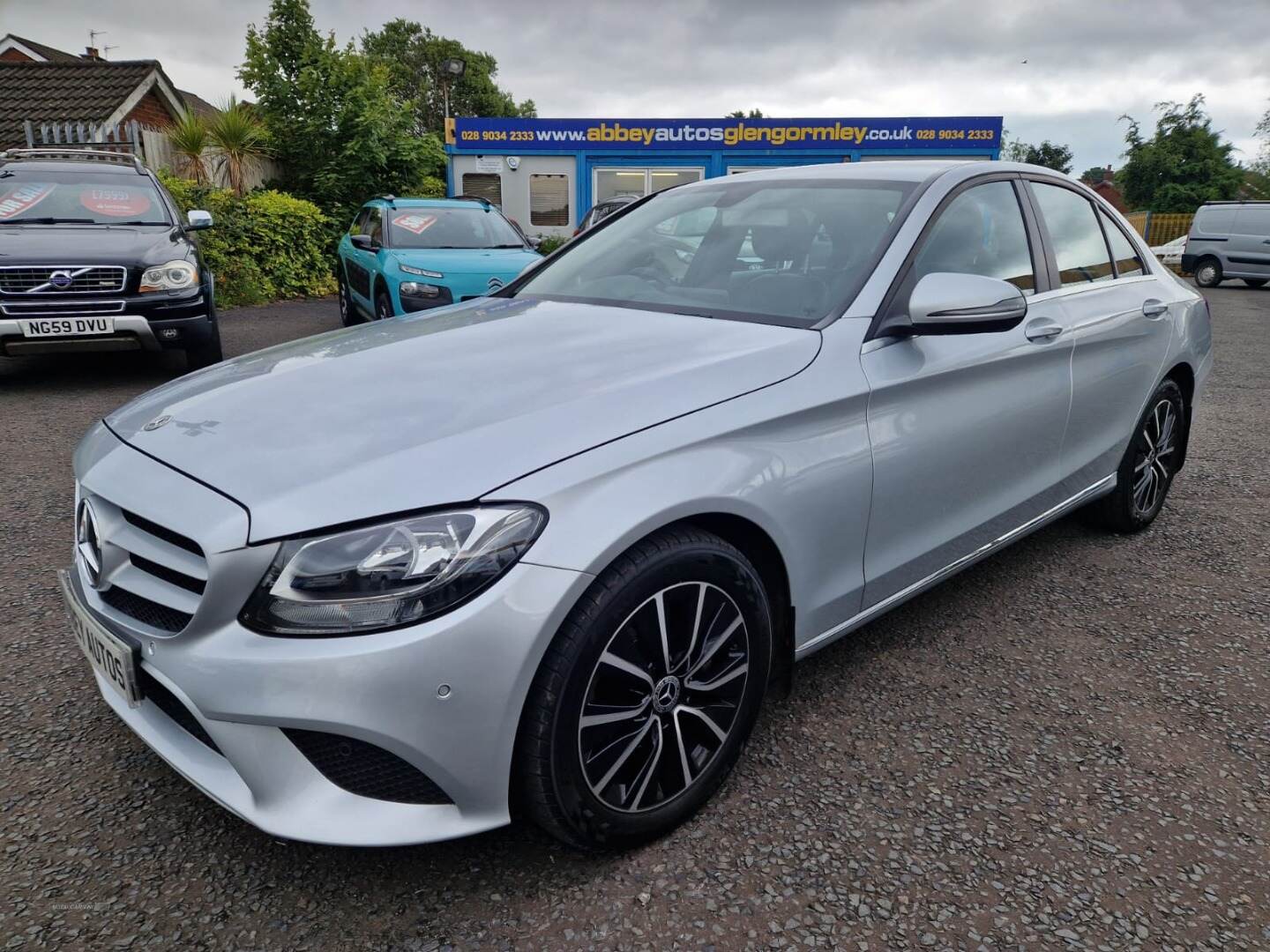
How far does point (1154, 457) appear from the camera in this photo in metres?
3.89

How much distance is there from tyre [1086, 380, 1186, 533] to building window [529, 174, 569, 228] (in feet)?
68.1

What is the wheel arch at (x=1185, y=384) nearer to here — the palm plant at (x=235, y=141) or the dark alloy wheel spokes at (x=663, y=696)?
the dark alloy wheel spokes at (x=663, y=696)

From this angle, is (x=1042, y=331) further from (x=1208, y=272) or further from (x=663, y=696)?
(x=1208, y=272)

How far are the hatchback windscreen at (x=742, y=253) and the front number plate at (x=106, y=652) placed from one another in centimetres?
160

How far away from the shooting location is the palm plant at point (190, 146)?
46.6 feet

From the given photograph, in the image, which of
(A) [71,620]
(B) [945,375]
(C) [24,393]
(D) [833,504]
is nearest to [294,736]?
(A) [71,620]

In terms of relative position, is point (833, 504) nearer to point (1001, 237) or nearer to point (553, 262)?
point (1001, 237)

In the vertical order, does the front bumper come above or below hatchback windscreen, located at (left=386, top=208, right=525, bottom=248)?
below

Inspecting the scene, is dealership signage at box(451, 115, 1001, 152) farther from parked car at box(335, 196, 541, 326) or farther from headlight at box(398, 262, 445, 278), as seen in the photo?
headlight at box(398, 262, 445, 278)

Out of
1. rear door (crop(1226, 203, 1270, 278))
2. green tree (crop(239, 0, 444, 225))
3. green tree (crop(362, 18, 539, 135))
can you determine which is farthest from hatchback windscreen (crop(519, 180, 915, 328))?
green tree (crop(362, 18, 539, 135))

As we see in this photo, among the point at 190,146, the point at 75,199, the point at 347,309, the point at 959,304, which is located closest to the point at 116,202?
the point at 75,199

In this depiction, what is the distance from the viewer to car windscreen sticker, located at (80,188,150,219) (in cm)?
677

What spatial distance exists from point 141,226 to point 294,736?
645 centimetres

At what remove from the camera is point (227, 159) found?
15.4 meters
